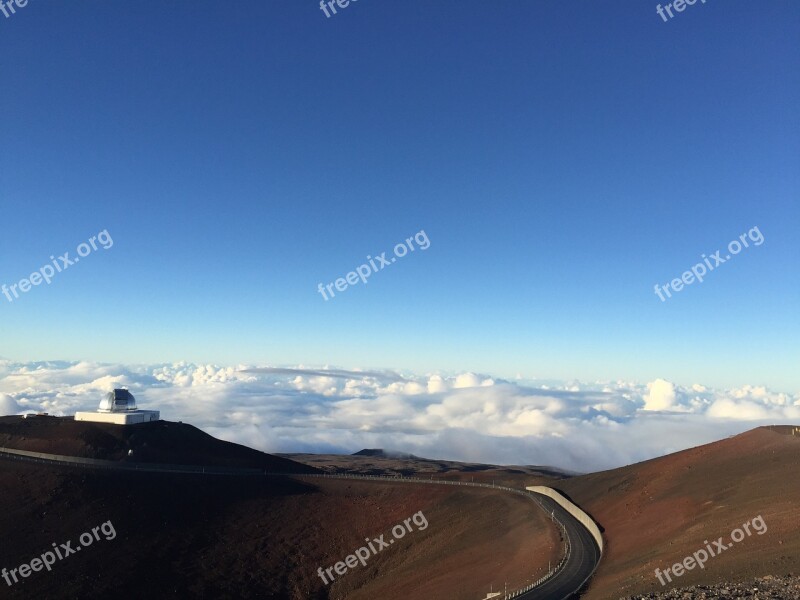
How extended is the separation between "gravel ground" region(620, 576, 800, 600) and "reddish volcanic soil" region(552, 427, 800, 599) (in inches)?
63.1

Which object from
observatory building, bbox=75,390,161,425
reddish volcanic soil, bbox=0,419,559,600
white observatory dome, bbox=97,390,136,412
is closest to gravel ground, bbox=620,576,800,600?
reddish volcanic soil, bbox=0,419,559,600

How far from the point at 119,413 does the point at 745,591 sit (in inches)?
3281

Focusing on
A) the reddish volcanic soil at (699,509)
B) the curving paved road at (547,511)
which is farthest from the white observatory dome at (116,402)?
the reddish volcanic soil at (699,509)

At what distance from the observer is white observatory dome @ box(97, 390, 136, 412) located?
8288cm

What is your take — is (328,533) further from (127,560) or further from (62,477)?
(62,477)

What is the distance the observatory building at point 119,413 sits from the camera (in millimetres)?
79312

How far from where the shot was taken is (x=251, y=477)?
7169cm

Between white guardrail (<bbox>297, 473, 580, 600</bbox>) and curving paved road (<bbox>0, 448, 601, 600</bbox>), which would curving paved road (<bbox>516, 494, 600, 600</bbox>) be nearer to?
curving paved road (<bbox>0, 448, 601, 600</bbox>)

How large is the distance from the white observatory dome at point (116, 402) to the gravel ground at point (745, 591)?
8236 centimetres

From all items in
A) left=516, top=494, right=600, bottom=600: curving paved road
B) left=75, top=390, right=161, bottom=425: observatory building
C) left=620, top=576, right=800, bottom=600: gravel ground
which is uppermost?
left=75, top=390, right=161, bottom=425: observatory building

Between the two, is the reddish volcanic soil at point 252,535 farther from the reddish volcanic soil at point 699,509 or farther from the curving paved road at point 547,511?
the reddish volcanic soil at point 699,509

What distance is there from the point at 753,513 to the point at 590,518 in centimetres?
1711

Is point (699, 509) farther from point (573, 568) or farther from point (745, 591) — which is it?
point (745, 591)

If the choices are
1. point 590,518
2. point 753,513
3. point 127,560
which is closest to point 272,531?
point 127,560
